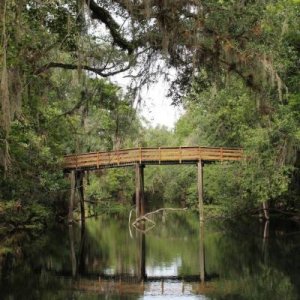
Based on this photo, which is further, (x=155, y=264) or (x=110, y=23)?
(x=155, y=264)

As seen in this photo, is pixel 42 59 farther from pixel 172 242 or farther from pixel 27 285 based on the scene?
pixel 172 242

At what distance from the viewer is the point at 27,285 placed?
12.5 metres

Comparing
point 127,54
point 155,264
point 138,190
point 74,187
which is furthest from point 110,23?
point 74,187

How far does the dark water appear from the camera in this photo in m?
11.8

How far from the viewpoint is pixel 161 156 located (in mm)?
26375

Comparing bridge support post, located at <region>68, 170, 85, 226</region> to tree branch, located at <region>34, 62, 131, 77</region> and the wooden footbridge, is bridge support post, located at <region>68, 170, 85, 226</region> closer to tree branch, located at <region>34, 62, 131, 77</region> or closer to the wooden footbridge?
the wooden footbridge

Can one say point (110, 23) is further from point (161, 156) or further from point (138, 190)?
point (138, 190)

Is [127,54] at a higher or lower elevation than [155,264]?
higher

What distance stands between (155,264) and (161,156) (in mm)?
11423

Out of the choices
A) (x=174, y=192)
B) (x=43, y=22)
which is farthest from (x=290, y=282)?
(x=174, y=192)

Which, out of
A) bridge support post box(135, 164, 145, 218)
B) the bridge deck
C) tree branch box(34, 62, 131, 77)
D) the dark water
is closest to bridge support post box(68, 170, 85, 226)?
the bridge deck

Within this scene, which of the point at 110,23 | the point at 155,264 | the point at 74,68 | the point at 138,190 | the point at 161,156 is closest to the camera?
the point at 110,23

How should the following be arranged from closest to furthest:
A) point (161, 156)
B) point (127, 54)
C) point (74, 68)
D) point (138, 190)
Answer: point (127, 54), point (74, 68), point (161, 156), point (138, 190)

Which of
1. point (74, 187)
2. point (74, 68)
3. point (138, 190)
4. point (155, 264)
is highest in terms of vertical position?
point (74, 68)
